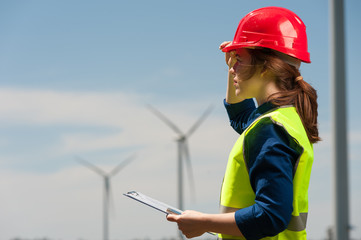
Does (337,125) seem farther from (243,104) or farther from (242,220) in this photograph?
(242,220)

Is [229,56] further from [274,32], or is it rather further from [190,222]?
[190,222]

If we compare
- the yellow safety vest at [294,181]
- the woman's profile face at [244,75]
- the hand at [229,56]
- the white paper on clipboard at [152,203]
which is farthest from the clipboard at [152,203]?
the hand at [229,56]

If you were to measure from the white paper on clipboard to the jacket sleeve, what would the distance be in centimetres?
30

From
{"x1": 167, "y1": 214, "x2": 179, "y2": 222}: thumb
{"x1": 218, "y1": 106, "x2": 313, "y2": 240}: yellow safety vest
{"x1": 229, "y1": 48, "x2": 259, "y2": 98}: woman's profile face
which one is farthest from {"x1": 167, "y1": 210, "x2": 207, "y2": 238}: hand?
{"x1": 229, "y1": 48, "x2": 259, "y2": 98}: woman's profile face

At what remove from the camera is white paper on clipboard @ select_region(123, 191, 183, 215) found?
7.48 ft

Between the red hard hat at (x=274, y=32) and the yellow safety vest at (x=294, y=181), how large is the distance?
32cm

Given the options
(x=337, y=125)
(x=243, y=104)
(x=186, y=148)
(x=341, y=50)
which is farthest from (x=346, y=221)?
(x=186, y=148)

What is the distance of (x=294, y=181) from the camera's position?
89.6 inches

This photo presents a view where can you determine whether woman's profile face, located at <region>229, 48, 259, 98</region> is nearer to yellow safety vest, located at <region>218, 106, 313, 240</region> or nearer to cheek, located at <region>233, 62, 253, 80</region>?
cheek, located at <region>233, 62, 253, 80</region>

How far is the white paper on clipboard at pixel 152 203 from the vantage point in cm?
228

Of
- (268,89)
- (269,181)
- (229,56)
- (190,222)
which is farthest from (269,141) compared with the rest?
(229,56)

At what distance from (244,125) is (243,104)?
158 mm

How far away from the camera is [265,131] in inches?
89.0

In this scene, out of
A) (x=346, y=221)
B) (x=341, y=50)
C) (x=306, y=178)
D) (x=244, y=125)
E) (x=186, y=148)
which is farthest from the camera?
(x=186, y=148)
